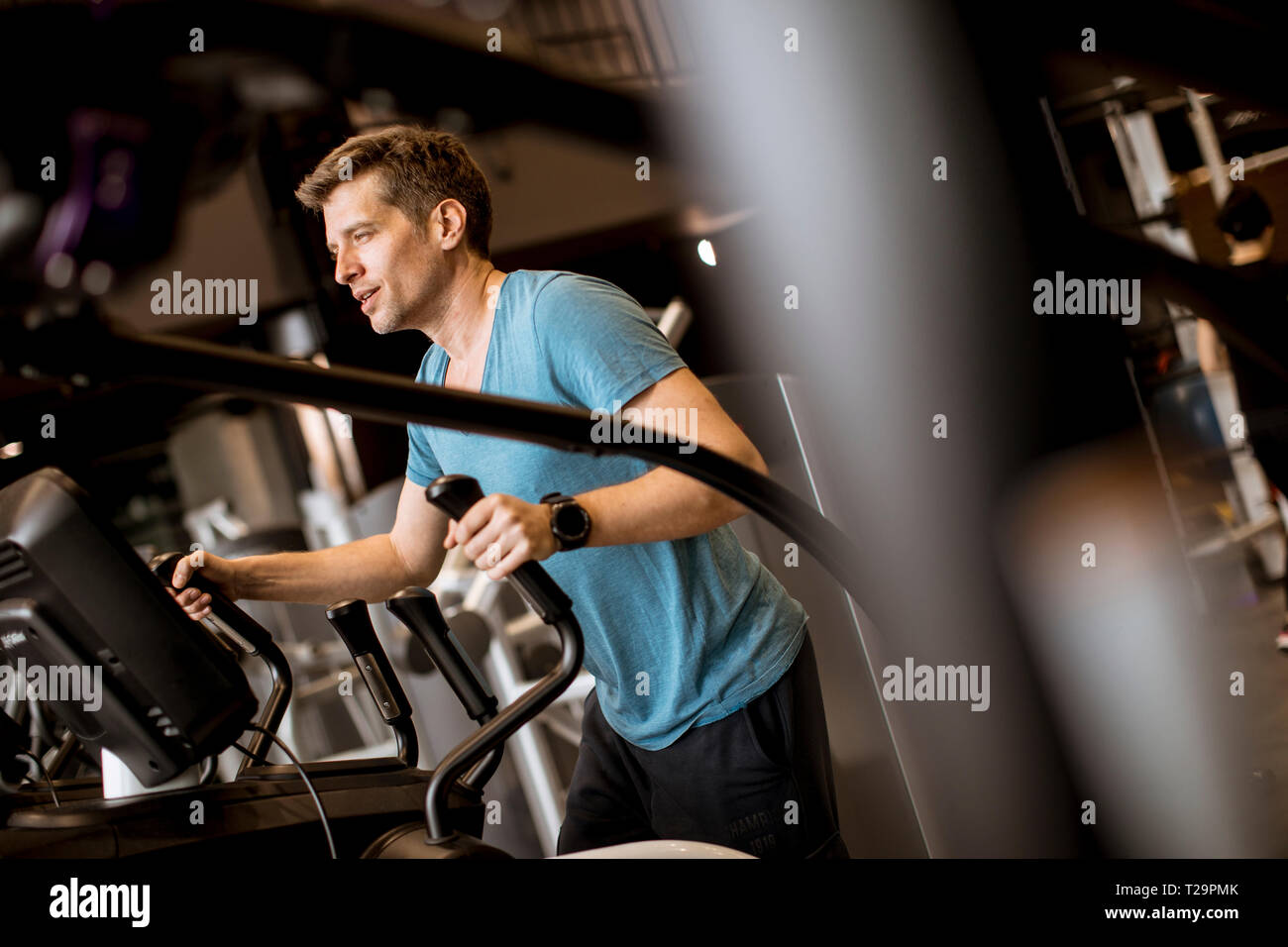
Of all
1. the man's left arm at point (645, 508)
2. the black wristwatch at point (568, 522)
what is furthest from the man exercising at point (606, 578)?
the black wristwatch at point (568, 522)

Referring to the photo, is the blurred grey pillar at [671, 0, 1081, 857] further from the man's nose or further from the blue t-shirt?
the man's nose

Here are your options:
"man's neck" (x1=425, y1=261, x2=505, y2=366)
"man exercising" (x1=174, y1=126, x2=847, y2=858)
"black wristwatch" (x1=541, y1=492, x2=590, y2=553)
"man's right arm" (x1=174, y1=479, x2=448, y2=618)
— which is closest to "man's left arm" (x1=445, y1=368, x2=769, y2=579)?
"black wristwatch" (x1=541, y1=492, x2=590, y2=553)

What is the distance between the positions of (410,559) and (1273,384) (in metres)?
1.24

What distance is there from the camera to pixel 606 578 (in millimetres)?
1329

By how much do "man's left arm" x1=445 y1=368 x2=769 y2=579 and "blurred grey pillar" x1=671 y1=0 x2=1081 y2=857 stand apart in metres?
0.33

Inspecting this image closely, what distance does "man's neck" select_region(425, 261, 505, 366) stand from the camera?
135cm

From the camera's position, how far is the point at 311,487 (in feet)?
16.3

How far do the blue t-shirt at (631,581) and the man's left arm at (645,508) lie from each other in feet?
0.42

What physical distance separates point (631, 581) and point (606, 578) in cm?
3

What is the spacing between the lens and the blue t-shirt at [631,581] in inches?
49.7

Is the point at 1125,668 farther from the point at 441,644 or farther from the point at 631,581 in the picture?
the point at 441,644

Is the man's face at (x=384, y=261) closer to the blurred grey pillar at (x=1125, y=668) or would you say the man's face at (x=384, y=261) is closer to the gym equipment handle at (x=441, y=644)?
the gym equipment handle at (x=441, y=644)

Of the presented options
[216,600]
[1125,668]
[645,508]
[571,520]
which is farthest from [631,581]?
[1125,668]
